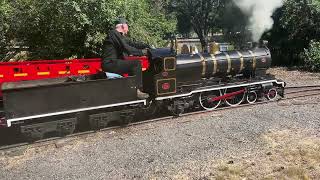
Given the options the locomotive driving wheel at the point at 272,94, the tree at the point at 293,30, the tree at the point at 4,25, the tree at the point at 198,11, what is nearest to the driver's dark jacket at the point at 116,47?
the locomotive driving wheel at the point at 272,94

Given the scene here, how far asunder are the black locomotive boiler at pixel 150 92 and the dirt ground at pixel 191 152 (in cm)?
55

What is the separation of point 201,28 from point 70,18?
26.7m

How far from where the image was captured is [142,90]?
11.4m

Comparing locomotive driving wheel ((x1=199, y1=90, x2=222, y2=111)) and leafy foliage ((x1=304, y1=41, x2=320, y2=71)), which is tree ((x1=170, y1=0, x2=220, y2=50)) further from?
locomotive driving wheel ((x1=199, y1=90, x2=222, y2=111))

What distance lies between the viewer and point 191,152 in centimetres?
854

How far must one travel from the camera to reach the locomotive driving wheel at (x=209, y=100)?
39.0ft

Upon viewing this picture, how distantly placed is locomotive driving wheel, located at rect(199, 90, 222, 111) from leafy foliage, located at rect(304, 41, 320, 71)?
1129 cm

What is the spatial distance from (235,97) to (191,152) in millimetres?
4537

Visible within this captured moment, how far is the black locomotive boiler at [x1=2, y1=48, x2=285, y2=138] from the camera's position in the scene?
9016mm

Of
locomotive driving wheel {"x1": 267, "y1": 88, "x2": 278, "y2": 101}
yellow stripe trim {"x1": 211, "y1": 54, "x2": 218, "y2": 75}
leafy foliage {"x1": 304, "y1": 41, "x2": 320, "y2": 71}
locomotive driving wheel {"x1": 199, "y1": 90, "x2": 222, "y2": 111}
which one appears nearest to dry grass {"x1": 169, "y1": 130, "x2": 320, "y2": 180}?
locomotive driving wheel {"x1": 199, "y1": 90, "x2": 222, "y2": 111}

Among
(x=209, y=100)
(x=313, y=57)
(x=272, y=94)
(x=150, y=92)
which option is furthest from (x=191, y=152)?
(x=313, y=57)

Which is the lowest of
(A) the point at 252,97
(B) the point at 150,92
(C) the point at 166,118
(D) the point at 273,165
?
(D) the point at 273,165

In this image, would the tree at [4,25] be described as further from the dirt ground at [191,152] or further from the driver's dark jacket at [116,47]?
the dirt ground at [191,152]

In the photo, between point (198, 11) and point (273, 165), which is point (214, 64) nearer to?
point (273, 165)
